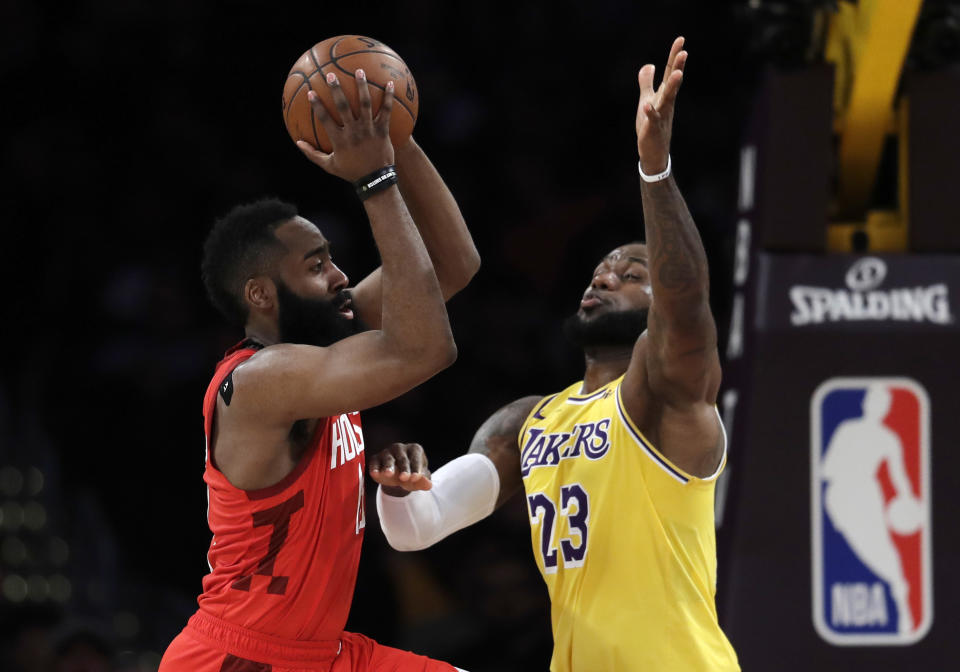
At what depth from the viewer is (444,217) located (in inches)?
152

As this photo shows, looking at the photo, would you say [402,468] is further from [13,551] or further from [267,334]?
[13,551]

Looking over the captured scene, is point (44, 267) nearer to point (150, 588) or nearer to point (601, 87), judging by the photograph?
point (150, 588)

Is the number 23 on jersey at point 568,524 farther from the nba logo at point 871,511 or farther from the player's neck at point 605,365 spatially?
the nba logo at point 871,511

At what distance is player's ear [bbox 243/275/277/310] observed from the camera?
346 cm

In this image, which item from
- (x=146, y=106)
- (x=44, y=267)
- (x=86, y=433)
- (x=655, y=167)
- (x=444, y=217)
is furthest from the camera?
(x=146, y=106)

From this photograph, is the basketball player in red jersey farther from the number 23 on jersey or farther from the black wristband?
the number 23 on jersey

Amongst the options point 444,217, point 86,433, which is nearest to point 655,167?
point 444,217

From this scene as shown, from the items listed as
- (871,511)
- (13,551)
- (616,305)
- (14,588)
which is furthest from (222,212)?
(616,305)

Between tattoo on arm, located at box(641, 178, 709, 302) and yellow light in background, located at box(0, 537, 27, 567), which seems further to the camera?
yellow light in background, located at box(0, 537, 27, 567)

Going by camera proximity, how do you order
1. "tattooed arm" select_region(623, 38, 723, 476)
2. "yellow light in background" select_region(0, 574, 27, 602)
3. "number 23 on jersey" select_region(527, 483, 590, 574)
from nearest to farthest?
"tattooed arm" select_region(623, 38, 723, 476)
"number 23 on jersey" select_region(527, 483, 590, 574)
"yellow light in background" select_region(0, 574, 27, 602)

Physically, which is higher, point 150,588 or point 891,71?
point 891,71

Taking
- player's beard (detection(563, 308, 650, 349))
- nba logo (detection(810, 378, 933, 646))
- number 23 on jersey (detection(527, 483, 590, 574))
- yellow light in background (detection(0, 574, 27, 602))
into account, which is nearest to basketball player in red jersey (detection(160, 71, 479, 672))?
number 23 on jersey (detection(527, 483, 590, 574))

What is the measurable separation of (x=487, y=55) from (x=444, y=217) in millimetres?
6052

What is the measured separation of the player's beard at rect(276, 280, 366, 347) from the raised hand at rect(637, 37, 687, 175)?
946 millimetres
